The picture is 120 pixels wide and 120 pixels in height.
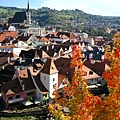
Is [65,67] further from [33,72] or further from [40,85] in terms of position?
[40,85]

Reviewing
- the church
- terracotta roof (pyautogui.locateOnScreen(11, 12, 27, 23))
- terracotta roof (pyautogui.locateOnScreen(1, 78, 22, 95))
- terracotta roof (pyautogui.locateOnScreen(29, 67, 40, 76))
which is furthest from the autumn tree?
terracotta roof (pyautogui.locateOnScreen(11, 12, 27, 23))

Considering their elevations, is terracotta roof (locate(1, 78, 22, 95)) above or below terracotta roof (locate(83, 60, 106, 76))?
below

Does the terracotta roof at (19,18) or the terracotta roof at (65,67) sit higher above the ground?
the terracotta roof at (19,18)

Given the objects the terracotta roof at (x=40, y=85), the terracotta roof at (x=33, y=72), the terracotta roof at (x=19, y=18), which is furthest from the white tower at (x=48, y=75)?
the terracotta roof at (x=19, y=18)

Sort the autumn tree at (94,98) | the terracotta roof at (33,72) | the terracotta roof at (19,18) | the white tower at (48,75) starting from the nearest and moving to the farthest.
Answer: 1. the autumn tree at (94,98)
2. the white tower at (48,75)
3. the terracotta roof at (33,72)
4. the terracotta roof at (19,18)

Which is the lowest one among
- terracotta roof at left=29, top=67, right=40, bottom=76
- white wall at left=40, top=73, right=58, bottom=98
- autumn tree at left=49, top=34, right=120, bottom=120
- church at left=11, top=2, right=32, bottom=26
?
white wall at left=40, top=73, right=58, bottom=98

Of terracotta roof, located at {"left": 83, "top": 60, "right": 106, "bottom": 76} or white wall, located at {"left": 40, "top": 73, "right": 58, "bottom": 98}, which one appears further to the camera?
terracotta roof, located at {"left": 83, "top": 60, "right": 106, "bottom": 76}

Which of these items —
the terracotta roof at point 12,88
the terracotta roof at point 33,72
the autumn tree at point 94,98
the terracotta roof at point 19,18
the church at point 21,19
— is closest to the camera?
the autumn tree at point 94,98

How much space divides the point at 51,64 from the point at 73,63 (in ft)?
102

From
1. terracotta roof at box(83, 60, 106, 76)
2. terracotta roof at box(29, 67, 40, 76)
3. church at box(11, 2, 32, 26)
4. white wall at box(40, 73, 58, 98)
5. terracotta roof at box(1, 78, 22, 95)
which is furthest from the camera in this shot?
church at box(11, 2, 32, 26)

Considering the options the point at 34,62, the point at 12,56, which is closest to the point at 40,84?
the point at 34,62

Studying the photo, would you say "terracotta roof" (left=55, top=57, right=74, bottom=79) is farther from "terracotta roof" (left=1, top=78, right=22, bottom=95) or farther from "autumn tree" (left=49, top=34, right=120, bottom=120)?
"autumn tree" (left=49, top=34, right=120, bottom=120)

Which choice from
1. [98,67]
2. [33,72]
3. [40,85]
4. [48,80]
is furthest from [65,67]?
[40,85]

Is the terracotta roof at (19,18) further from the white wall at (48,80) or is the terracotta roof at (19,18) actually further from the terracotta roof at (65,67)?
the white wall at (48,80)
